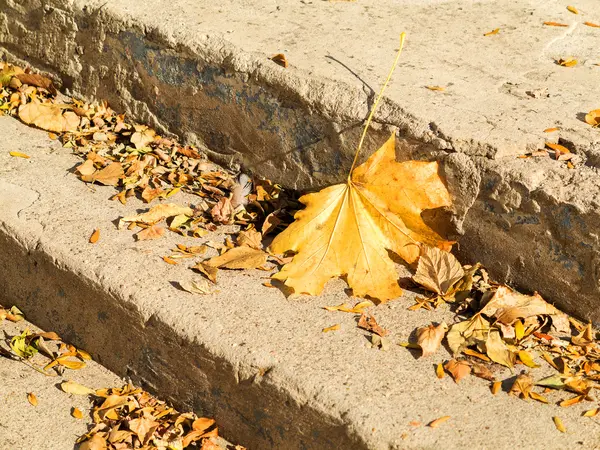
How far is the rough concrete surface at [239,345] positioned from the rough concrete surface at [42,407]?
8 cm

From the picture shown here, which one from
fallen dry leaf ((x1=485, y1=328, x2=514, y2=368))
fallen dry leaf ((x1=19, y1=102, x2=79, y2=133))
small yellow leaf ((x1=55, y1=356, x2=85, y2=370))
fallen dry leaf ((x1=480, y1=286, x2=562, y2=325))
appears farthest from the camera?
fallen dry leaf ((x1=19, y1=102, x2=79, y2=133))

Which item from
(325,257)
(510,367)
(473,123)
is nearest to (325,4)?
(473,123)

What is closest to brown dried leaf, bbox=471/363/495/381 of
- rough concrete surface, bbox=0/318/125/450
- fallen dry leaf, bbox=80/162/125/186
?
rough concrete surface, bbox=0/318/125/450

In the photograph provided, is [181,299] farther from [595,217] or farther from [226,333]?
[595,217]

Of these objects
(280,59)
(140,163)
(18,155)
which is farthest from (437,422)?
(18,155)

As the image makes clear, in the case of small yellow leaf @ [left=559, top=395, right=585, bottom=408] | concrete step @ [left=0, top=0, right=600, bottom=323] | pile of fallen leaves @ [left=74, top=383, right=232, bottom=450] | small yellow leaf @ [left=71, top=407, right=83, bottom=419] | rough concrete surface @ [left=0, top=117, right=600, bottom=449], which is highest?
concrete step @ [left=0, top=0, right=600, bottom=323]

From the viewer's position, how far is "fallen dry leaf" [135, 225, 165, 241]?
267 centimetres

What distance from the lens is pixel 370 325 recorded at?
7.79 feet

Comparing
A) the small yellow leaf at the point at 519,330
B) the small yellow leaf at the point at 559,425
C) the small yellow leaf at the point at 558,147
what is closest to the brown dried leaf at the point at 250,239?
the small yellow leaf at the point at 519,330

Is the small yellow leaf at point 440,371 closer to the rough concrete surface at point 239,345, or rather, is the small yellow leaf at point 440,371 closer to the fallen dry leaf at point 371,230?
the rough concrete surface at point 239,345

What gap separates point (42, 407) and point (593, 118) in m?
1.83

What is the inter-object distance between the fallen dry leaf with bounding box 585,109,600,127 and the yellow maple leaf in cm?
49

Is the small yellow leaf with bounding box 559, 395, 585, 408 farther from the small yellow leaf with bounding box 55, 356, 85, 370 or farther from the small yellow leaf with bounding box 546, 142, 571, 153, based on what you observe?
the small yellow leaf with bounding box 55, 356, 85, 370

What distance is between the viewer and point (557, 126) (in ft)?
8.43
